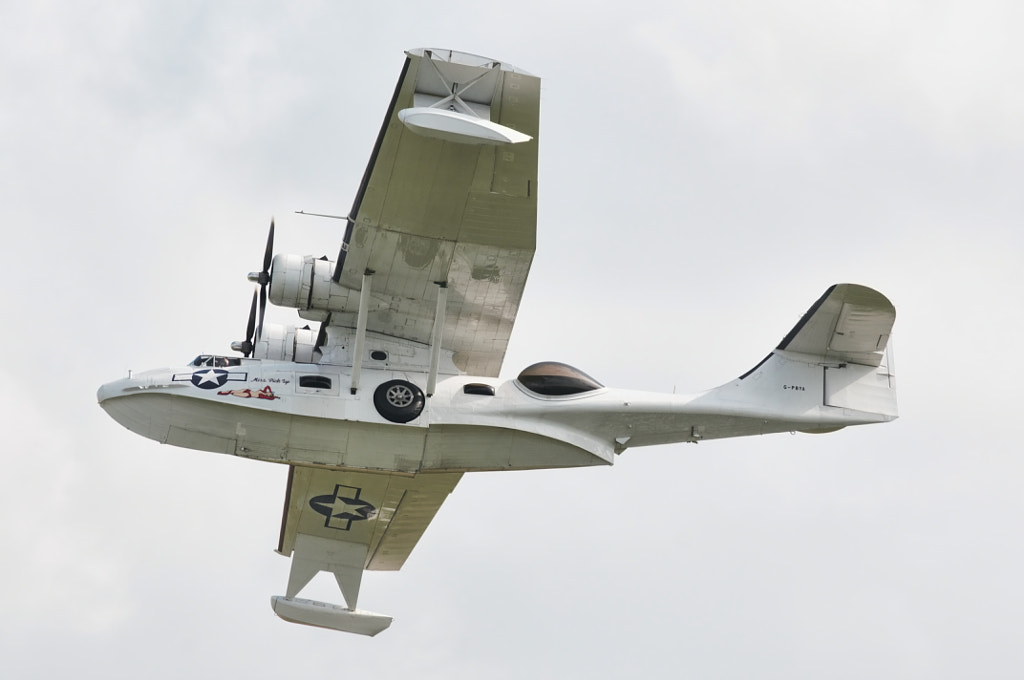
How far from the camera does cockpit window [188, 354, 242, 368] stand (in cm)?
1848

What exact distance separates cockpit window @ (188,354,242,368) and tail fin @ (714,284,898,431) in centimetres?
668

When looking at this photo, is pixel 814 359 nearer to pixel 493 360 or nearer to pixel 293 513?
pixel 493 360

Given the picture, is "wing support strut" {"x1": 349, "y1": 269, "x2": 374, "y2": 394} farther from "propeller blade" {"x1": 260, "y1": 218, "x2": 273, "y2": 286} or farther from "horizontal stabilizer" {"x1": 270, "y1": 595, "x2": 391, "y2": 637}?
"horizontal stabilizer" {"x1": 270, "y1": 595, "x2": 391, "y2": 637}

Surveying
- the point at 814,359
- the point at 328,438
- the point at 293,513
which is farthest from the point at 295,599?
the point at 814,359

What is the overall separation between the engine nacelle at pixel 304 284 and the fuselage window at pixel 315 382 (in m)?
1.09

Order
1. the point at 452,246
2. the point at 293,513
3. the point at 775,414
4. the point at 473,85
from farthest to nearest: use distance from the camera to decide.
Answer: the point at 293,513, the point at 775,414, the point at 452,246, the point at 473,85

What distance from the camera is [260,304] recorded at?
20.2 m

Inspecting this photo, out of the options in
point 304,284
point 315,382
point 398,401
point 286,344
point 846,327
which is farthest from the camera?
point 286,344

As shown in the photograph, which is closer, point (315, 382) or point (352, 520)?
point (315, 382)

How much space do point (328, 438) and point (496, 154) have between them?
4505 millimetres

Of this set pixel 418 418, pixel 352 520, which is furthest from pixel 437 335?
pixel 352 520

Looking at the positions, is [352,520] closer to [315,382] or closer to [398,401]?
[398,401]

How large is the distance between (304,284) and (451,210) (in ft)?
8.66

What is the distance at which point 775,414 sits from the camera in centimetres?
1961
